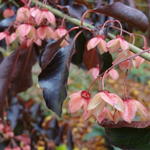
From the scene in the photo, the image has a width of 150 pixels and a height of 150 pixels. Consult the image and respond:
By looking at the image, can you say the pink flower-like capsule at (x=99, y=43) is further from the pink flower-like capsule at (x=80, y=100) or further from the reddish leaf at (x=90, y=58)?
the reddish leaf at (x=90, y=58)

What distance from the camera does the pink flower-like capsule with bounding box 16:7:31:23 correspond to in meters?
1.22

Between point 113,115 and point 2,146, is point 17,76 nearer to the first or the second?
point 2,146

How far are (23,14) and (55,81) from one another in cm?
30

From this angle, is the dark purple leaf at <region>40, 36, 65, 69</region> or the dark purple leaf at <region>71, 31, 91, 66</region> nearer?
the dark purple leaf at <region>40, 36, 65, 69</region>

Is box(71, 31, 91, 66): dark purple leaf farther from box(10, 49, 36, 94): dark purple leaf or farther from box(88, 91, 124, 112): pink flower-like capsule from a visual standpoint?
box(88, 91, 124, 112): pink flower-like capsule

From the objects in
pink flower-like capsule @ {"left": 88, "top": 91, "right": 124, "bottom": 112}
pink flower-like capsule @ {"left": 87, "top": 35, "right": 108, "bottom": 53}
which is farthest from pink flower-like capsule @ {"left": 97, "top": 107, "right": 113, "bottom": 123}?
pink flower-like capsule @ {"left": 87, "top": 35, "right": 108, "bottom": 53}

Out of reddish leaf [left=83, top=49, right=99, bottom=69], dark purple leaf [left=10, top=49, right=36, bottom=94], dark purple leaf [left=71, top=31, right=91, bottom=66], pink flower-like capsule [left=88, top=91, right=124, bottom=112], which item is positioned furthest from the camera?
dark purple leaf [left=10, top=49, right=36, bottom=94]

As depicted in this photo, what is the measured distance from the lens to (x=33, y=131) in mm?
2271

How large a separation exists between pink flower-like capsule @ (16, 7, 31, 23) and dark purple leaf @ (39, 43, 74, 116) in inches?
8.4

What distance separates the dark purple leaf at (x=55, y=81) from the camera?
1.04 metres

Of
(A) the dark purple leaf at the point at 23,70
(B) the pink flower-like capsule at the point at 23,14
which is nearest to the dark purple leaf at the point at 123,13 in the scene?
(B) the pink flower-like capsule at the point at 23,14

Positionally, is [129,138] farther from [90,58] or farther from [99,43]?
[90,58]

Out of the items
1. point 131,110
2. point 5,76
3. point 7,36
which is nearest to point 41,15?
point 7,36

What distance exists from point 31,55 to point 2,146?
2.02 ft
